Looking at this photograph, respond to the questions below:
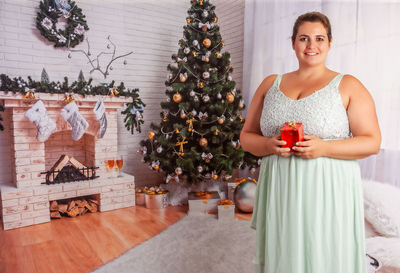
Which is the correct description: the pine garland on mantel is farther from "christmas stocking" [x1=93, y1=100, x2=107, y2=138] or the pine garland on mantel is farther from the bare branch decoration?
the bare branch decoration

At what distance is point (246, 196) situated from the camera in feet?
10.3

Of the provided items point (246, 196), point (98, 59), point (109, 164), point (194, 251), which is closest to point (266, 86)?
point (194, 251)

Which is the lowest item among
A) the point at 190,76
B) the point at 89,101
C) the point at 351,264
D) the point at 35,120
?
the point at 351,264

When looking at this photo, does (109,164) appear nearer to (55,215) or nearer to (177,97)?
(55,215)

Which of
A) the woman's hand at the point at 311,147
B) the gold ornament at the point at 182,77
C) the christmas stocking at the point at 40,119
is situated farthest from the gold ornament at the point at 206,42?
the woman's hand at the point at 311,147

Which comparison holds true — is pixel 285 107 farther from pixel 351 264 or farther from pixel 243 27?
pixel 243 27

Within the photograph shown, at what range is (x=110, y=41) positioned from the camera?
3.86 metres

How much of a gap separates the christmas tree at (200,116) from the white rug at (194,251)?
2.22 feet

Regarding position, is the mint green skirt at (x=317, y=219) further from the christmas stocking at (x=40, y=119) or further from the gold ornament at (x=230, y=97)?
the christmas stocking at (x=40, y=119)

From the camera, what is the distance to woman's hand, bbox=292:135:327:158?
917mm

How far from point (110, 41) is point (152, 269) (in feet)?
9.82

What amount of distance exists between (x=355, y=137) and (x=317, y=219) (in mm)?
299

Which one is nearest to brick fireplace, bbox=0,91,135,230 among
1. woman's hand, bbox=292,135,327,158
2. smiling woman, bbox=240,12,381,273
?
smiling woman, bbox=240,12,381,273

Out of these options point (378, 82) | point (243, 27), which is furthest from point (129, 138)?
point (378, 82)
